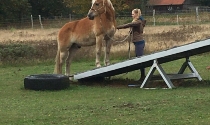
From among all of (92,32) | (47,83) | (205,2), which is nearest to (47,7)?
(205,2)

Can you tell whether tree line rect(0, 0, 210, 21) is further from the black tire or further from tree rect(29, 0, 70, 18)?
the black tire

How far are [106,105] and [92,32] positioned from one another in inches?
183

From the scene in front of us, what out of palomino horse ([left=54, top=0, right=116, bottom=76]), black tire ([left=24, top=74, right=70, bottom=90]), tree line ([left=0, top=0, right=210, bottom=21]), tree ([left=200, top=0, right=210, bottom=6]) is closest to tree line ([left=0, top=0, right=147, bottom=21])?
tree line ([left=0, top=0, right=210, bottom=21])

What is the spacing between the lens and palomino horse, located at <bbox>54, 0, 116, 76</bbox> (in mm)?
12938

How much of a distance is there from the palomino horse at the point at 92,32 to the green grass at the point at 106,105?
4.35ft

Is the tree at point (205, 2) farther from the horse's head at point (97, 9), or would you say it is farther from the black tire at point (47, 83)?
the black tire at point (47, 83)

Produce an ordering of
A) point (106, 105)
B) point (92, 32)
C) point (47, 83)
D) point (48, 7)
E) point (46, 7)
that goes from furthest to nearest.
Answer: point (48, 7) < point (46, 7) < point (92, 32) < point (47, 83) < point (106, 105)

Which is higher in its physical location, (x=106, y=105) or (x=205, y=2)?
(x=205, y=2)

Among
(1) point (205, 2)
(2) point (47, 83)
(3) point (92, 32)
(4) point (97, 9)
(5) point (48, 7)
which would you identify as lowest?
(2) point (47, 83)

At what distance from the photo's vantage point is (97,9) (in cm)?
1289

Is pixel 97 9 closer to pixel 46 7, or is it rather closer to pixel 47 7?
pixel 46 7

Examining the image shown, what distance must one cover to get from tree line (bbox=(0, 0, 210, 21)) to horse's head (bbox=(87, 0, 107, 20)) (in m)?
43.4

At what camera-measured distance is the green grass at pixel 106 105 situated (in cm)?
762

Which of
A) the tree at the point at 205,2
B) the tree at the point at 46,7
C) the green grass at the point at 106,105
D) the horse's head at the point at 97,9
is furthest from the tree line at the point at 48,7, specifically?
the green grass at the point at 106,105
